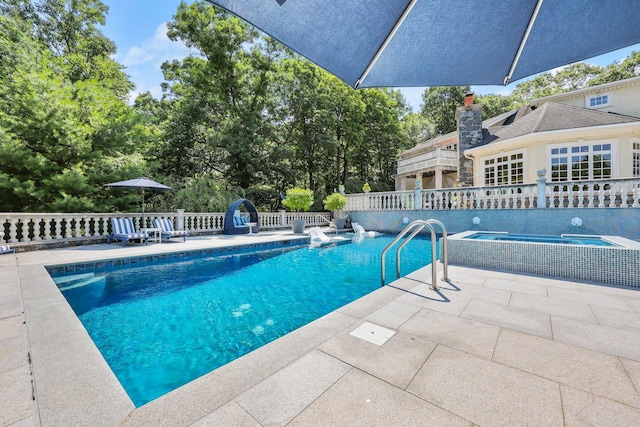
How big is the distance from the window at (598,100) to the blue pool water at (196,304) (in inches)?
671

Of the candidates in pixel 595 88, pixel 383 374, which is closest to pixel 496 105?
pixel 595 88

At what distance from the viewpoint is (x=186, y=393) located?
1.75m

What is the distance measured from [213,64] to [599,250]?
22935 mm

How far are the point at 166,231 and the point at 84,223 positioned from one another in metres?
3.91

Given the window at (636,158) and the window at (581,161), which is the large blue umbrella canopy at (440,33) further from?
the window at (636,158)

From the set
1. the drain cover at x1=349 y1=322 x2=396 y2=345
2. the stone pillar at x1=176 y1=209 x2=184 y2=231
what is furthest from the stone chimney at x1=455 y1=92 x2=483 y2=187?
the drain cover at x1=349 y1=322 x2=396 y2=345

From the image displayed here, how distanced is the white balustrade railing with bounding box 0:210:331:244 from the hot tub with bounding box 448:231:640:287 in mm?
10887

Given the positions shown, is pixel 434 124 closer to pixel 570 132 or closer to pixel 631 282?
pixel 570 132

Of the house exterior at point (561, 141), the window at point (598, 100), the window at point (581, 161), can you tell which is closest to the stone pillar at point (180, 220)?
the house exterior at point (561, 141)

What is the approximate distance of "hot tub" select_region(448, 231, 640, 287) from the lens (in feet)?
13.7

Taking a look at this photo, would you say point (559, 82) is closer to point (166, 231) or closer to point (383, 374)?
point (166, 231)

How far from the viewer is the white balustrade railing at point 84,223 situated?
809cm

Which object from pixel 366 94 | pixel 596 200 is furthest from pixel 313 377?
pixel 366 94

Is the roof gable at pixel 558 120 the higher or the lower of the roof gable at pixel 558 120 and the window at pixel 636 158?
the higher
